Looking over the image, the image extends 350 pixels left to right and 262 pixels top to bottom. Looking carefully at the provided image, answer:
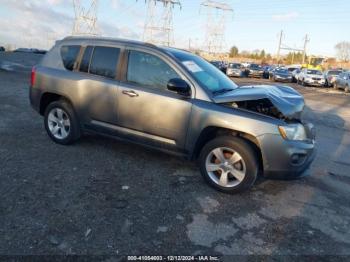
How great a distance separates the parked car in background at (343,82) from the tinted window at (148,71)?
937 inches

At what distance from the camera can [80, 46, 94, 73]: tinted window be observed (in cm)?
543

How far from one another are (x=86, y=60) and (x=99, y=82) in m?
0.55

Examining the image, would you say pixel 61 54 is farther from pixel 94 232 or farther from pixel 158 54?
pixel 94 232

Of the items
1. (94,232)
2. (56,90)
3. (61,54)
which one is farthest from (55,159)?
(94,232)

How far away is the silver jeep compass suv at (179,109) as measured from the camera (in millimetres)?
4195

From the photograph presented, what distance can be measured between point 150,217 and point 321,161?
392 cm

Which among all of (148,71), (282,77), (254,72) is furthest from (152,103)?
(254,72)

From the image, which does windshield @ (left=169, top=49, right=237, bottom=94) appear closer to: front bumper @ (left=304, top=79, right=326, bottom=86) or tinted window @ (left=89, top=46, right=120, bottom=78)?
tinted window @ (left=89, top=46, right=120, bottom=78)

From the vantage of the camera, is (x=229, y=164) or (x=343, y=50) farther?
(x=343, y=50)

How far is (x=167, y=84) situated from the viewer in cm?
457

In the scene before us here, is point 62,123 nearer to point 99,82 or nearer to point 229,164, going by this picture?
point 99,82

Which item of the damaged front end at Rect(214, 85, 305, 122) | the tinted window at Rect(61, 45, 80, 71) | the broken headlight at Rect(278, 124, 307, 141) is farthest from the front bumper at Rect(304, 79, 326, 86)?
the tinted window at Rect(61, 45, 80, 71)

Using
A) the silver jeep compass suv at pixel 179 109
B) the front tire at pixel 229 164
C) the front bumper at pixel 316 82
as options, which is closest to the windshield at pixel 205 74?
the silver jeep compass suv at pixel 179 109

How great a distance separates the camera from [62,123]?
5.80 metres
